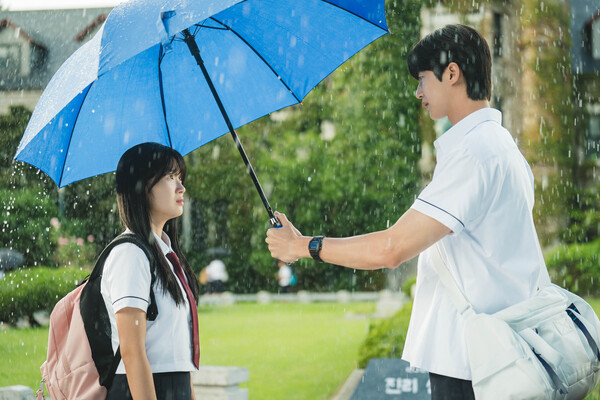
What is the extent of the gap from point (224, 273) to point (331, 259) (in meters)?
20.3

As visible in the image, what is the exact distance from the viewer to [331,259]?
260 centimetres

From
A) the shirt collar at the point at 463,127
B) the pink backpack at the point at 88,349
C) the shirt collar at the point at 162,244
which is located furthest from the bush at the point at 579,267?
the pink backpack at the point at 88,349

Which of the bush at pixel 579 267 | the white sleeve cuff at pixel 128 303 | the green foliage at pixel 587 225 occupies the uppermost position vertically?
the white sleeve cuff at pixel 128 303

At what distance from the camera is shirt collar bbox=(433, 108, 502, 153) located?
2.43 m

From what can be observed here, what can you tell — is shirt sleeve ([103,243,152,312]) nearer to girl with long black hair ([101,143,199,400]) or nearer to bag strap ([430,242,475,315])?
girl with long black hair ([101,143,199,400])

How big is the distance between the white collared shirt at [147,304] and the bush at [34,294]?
13.0 meters

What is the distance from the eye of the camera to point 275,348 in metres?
12.3

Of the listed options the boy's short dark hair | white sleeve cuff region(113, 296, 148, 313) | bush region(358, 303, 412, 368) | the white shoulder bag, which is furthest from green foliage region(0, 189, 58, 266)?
the white shoulder bag

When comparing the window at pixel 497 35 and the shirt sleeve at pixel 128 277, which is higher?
the window at pixel 497 35

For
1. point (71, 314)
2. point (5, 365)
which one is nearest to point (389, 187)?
point (5, 365)

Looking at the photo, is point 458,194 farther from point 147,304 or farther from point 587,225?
point 587,225

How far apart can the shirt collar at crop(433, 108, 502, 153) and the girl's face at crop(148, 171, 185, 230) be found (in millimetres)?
1119

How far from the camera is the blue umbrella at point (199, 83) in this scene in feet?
11.2

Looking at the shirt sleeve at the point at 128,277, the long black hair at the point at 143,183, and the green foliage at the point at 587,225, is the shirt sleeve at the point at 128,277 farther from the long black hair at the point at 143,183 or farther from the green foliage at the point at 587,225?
the green foliage at the point at 587,225
